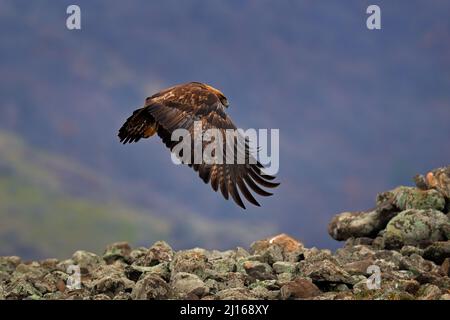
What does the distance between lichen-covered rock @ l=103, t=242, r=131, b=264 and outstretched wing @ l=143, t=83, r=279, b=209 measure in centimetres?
740

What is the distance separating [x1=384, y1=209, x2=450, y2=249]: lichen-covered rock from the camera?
22625mm

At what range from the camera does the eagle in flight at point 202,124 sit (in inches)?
608

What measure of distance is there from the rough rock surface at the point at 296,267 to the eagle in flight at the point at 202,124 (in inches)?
86.1

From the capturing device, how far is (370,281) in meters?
17.9

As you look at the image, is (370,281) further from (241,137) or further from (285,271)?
(241,137)

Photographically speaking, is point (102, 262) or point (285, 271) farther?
point (102, 262)

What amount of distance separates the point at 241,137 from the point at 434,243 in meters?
7.62

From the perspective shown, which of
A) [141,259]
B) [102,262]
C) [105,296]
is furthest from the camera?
[102,262]

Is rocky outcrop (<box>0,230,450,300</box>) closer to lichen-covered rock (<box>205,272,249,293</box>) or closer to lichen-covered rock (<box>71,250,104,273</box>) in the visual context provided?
lichen-covered rock (<box>205,272,249,293</box>)

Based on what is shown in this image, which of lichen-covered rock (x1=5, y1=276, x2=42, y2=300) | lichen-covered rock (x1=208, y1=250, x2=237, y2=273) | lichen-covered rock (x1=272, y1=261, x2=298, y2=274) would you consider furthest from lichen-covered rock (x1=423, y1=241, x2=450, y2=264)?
lichen-covered rock (x1=5, y1=276, x2=42, y2=300)

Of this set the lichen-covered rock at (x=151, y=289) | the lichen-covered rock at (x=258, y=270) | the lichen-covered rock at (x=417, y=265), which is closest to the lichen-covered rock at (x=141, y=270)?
the lichen-covered rock at (x=151, y=289)

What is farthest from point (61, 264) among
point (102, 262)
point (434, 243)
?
point (434, 243)

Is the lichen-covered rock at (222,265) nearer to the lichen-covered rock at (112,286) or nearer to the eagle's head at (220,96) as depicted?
the lichen-covered rock at (112,286)
